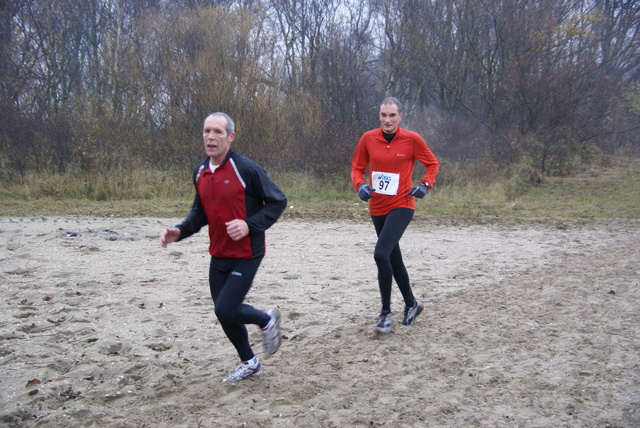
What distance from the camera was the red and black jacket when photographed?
13.3ft

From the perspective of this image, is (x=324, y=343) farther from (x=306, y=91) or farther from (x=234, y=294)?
(x=306, y=91)

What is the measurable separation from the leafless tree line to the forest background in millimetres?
73

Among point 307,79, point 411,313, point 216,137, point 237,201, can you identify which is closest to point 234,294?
point 237,201

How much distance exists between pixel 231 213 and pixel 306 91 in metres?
20.8

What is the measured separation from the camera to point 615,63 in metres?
30.1

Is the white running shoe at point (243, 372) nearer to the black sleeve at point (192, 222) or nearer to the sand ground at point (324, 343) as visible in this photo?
the sand ground at point (324, 343)

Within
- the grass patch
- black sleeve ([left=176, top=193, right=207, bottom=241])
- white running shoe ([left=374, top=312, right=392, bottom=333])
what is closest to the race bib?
white running shoe ([left=374, top=312, right=392, bottom=333])

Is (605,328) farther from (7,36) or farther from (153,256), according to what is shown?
(7,36)

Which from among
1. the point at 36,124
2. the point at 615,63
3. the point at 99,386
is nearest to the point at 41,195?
the point at 36,124

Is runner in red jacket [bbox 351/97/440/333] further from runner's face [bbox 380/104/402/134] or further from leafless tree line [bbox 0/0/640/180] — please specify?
leafless tree line [bbox 0/0/640/180]

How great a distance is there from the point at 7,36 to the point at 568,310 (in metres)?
22.5

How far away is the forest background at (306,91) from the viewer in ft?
60.0

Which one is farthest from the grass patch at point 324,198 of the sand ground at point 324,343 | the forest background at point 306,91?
the sand ground at point 324,343

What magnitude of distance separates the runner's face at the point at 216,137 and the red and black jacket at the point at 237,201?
0.10 m
